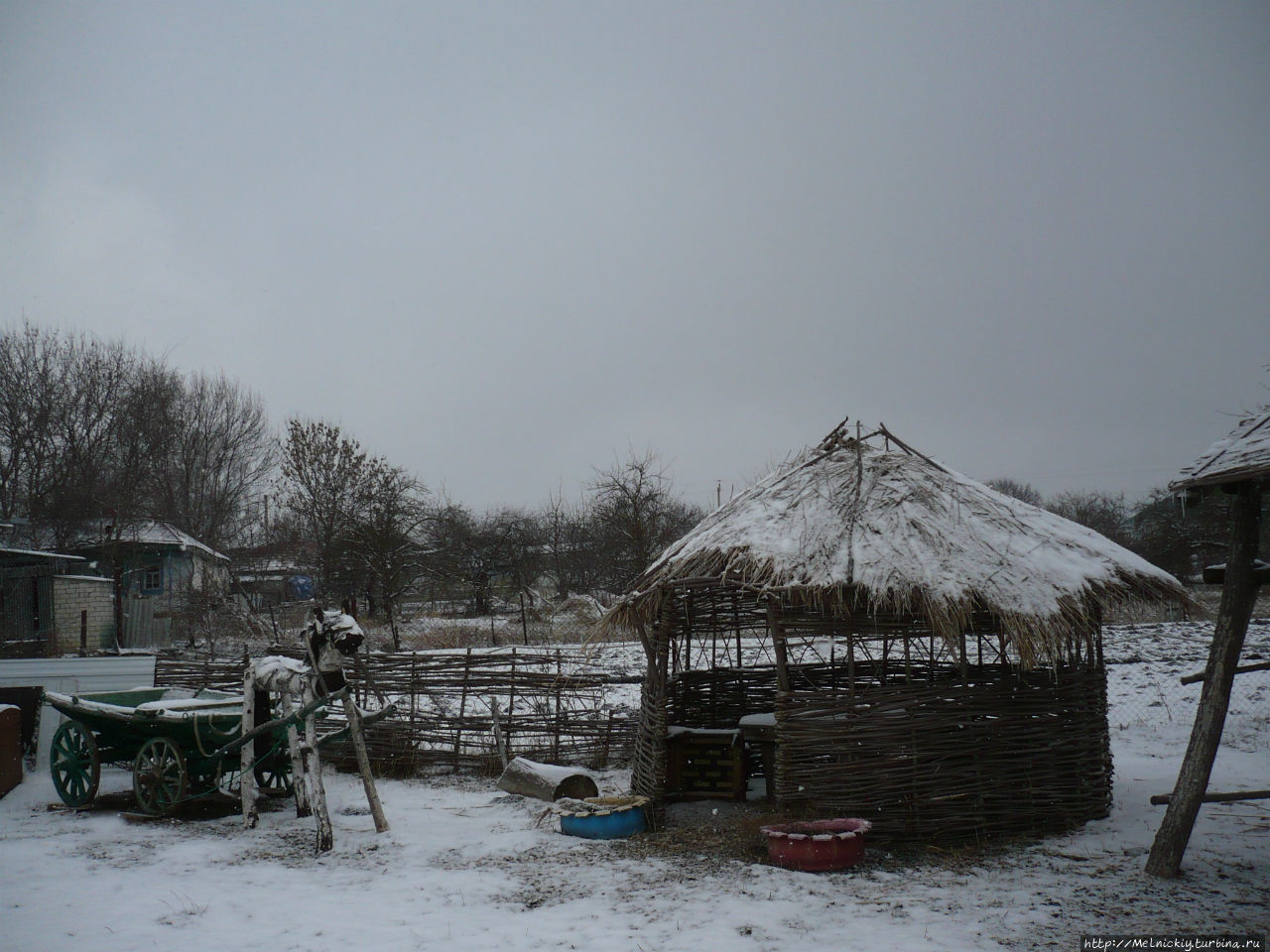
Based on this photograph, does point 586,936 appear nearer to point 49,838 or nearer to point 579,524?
point 49,838

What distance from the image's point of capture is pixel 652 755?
902cm

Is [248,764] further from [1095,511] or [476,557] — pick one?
[1095,511]

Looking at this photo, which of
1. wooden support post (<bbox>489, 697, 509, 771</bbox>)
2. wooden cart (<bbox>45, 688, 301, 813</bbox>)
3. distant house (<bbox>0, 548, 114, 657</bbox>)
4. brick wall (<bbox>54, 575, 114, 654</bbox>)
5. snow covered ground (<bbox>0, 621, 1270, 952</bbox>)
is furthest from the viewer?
brick wall (<bbox>54, 575, 114, 654</bbox>)

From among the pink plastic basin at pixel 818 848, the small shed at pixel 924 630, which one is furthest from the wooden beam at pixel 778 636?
the pink plastic basin at pixel 818 848

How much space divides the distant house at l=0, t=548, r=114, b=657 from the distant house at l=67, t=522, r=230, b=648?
1.34 m

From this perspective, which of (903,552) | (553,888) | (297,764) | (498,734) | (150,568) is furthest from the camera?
(150,568)

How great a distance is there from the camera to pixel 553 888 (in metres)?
6.62

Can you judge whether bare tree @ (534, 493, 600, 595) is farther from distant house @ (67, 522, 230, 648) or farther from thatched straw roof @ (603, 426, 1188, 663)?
thatched straw roof @ (603, 426, 1188, 663)

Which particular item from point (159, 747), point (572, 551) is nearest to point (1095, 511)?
point (572, 551)

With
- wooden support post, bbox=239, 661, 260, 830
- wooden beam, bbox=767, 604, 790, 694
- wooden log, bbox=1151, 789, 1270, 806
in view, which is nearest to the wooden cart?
wooden support post, bbox=239, 661, 260, 830

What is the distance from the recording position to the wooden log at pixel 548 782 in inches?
363

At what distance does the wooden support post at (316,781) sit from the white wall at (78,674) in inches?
193

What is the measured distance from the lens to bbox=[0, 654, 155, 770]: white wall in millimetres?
12234

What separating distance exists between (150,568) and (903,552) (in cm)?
2605
